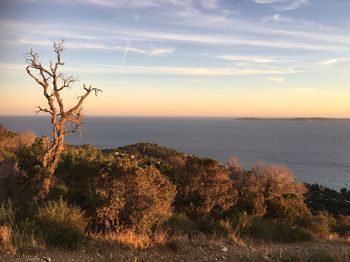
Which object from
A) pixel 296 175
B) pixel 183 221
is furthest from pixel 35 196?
pixel 296 175

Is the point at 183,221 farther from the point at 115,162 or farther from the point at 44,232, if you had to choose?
the point at 44,232

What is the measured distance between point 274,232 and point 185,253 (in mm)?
3968

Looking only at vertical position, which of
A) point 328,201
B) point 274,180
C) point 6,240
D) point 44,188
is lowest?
point 328,201

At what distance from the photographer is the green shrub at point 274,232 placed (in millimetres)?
10440

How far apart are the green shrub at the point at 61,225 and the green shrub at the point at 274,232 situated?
178 inches

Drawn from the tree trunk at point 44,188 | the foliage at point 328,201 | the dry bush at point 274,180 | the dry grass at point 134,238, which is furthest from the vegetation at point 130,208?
the foliage at point 328,201

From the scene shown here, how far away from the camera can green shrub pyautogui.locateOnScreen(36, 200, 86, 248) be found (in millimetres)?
7195

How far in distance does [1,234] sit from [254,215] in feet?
25.4

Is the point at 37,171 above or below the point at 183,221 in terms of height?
Answer: above

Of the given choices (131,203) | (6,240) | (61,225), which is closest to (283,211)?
(131,203)

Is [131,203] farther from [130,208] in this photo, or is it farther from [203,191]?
[203,191]

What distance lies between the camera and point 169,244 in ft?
26.1

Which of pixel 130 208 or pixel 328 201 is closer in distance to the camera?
pixel 130 208

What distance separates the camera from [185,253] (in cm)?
780
